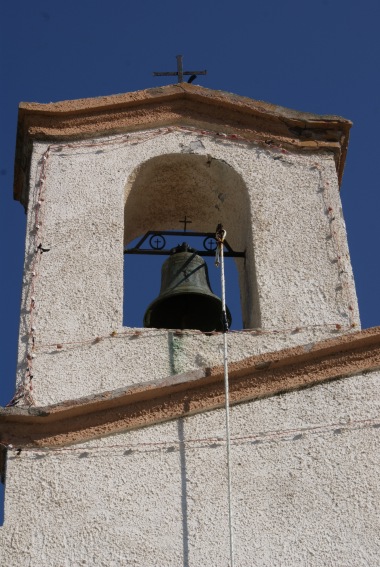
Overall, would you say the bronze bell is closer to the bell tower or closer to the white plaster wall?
the bell tower

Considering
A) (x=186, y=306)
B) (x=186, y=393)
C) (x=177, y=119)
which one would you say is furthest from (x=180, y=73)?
(x=186, y=393)

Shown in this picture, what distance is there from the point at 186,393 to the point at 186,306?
5.08 ft

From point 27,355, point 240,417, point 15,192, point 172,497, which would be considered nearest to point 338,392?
point 240,417

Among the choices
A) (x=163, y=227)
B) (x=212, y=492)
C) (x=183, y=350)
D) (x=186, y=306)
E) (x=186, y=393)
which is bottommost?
(x=212, y=492)

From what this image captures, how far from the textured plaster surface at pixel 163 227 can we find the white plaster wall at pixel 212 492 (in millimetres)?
625

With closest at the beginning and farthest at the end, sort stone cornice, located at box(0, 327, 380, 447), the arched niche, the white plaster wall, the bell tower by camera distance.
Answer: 1. the white plaster wall
2. the bell tower
3. stone cornice, located at box(0, 327, 380, 447)
4. the arched niche

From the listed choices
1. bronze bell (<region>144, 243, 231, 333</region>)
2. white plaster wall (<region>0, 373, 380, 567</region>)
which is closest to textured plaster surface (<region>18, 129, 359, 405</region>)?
bronze bell (<region>144, 243, 231, 333</region>)

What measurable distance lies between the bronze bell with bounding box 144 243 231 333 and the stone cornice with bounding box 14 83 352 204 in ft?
3.35

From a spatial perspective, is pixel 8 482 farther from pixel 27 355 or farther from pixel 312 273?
pixel 312 273

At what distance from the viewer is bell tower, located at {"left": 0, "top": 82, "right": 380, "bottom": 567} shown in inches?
262

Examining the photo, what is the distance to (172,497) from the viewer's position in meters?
6.74

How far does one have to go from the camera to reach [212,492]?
22.2ft

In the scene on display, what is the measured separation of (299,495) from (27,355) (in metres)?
1.72

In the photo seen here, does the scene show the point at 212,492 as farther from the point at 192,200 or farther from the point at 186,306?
the point at 192,200
